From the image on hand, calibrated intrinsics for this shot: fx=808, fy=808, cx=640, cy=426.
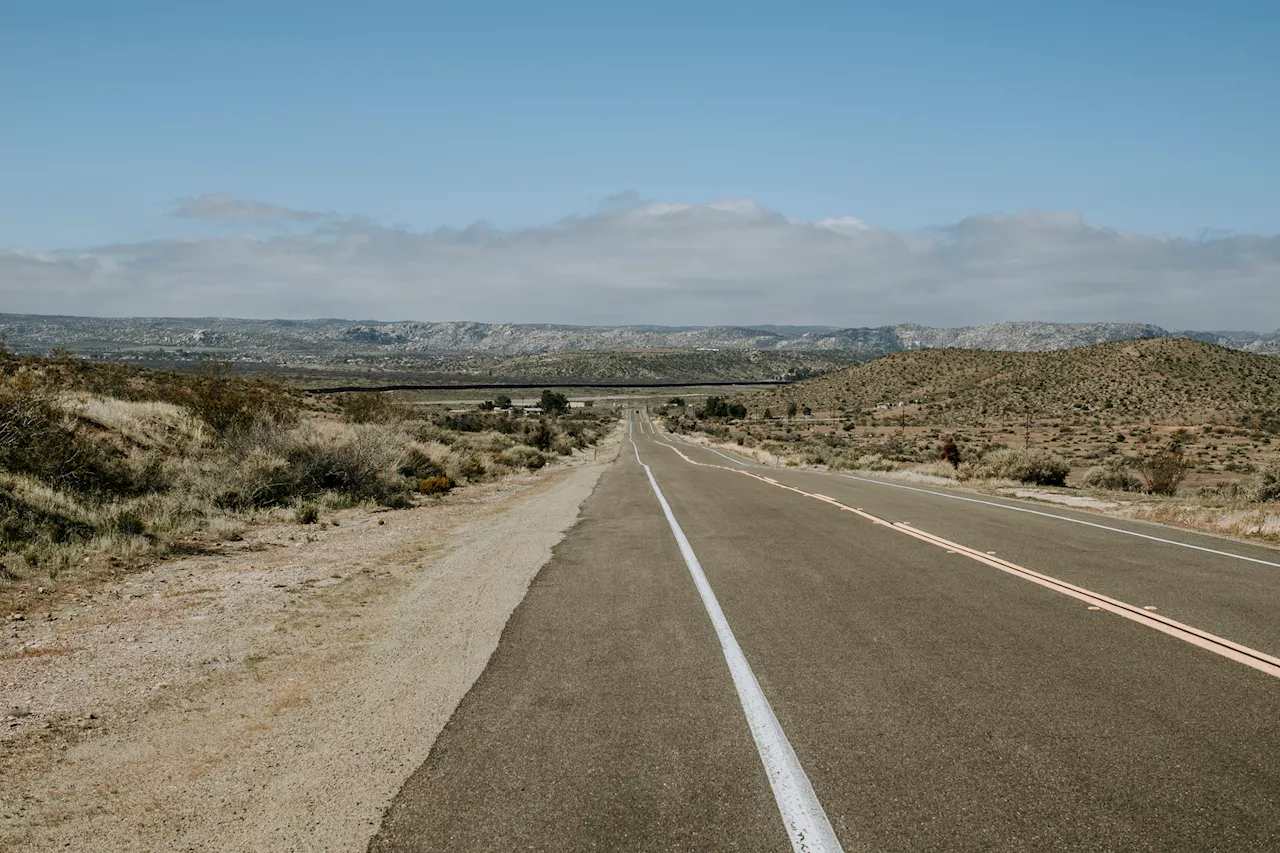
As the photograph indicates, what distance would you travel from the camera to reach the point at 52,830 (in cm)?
379

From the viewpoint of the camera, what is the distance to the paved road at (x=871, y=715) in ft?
12.0

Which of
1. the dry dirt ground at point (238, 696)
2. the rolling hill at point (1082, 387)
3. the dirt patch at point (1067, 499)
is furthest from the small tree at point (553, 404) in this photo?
the dry dirt ground at point (238, 696)

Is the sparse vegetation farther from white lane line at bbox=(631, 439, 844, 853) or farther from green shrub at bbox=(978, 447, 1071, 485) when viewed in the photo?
green shrub at bbox=(978, 447, 1071, 485)

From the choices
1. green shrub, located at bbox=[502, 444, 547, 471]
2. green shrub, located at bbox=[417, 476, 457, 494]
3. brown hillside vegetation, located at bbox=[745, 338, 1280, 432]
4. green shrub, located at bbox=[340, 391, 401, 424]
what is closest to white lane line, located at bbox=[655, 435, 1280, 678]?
green shrub, located at bbox=[417, 476, 457, 494]

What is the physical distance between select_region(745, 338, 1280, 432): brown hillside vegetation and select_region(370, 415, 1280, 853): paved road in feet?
220

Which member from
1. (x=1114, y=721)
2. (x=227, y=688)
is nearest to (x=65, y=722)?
(x=227, y=688)

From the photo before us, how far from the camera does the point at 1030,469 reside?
25812 millimetres

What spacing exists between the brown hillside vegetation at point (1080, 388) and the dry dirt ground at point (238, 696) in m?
70.4

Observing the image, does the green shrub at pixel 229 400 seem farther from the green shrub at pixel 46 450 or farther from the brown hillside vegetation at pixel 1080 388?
the brown hillside vegetation at pixel 1080 388

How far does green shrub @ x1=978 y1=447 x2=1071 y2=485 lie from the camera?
84.7ft

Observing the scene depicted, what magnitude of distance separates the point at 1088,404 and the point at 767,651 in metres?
89.6

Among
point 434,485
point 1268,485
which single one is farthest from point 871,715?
point 1268,485

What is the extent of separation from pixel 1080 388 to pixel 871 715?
95.9 meters

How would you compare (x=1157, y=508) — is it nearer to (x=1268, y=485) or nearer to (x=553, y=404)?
(x=1268, y=485)
